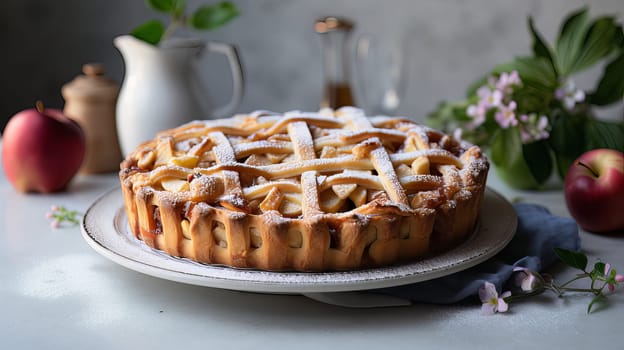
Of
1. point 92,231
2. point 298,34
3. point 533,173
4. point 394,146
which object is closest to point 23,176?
point 92,231

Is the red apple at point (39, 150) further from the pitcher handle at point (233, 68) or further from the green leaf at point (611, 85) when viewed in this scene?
the green leaf at point (611, 85)

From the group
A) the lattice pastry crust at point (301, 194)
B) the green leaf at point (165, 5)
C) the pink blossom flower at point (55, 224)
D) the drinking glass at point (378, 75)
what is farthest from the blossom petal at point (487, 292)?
the drinking glass at point (378, 75)

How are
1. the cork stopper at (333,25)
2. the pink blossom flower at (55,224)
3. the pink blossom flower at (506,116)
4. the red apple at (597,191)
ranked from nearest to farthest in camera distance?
1. the red apple at (597,191)
2. the pink blossom flower at (55,224)
3. the pink blossom flower at (506,116)
4. the cork stopper at (333,25)

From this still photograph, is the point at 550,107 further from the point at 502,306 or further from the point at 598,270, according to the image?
the point at 502,306

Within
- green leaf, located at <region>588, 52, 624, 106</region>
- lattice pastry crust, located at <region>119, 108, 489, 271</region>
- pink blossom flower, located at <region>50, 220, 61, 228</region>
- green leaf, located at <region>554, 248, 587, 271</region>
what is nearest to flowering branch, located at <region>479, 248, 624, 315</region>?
green leaf, located at <region>554, 248, 587, 271</region>

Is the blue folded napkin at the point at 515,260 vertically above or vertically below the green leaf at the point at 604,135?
below

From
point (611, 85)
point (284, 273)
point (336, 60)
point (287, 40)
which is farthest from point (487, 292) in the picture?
point (287, 40)

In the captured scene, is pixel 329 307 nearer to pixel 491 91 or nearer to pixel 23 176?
pixel 491 91
